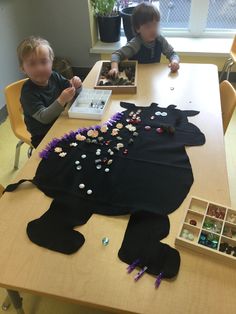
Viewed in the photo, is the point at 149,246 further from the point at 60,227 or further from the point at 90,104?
the point at 90,104

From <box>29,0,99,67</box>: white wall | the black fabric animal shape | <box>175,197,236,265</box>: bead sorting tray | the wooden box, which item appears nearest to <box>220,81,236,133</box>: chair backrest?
the black fabric animal shape

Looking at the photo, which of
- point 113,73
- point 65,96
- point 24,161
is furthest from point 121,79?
point 24,161

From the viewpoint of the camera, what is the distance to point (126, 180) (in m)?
0.94

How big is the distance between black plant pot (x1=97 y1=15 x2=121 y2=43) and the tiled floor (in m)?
1.39

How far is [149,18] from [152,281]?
1620 mm

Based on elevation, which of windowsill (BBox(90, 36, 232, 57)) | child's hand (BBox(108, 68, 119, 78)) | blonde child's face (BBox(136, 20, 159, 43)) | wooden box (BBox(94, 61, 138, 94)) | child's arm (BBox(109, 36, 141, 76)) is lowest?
windowsill (BBox(90, 36, 232, 57))

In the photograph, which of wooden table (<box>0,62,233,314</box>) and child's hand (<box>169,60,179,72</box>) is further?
child's hand (<box>169,60,179,72</box>)

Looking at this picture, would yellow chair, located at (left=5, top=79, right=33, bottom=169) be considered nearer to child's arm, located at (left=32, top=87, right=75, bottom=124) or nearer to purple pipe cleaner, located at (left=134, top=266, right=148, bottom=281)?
child's arm, located at (left=32, top=87, right=75, bottom=124)

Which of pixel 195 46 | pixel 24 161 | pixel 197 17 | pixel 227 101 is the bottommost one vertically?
pixel 24 161

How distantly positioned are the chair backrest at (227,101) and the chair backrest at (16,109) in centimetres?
109

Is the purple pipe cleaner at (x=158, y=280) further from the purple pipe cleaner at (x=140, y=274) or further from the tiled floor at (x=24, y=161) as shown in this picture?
the tiled floor at (x=24, y=161)

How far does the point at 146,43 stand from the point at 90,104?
817 mm

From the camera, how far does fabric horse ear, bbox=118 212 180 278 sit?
27.3 inches

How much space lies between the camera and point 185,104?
4.48ft
